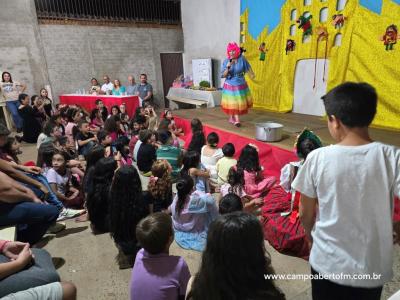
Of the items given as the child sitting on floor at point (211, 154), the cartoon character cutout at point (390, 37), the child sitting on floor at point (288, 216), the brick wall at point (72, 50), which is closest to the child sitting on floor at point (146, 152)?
the child sitting on floor at point (211, 154)

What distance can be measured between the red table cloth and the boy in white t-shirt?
19.2ft

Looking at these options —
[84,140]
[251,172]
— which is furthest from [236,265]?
[84,140]

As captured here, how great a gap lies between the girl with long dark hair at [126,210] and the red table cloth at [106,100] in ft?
15.1

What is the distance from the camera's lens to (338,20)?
178 inches

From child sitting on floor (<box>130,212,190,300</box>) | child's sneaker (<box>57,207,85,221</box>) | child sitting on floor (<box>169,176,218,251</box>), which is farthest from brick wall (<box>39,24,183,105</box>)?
child sitting on floor (<box>130,212,190,300</box>)

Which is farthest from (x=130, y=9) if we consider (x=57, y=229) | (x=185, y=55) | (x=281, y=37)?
(x=57, y=229)

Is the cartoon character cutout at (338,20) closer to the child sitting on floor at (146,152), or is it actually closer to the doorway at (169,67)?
the child sitting on floor at (146,152)

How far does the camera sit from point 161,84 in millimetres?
9859

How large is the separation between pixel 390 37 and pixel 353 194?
404 centimetres

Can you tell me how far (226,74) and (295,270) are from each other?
10.4 ft

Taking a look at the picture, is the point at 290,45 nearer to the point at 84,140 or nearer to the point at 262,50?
the point at 262,50

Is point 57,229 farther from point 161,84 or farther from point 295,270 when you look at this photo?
point 161,84

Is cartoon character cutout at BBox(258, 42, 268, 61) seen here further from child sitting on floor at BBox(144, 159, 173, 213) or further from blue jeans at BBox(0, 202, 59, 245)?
blue jeans at BBox(0, 202, 59, 245)

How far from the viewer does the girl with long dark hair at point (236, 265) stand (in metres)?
0.92
